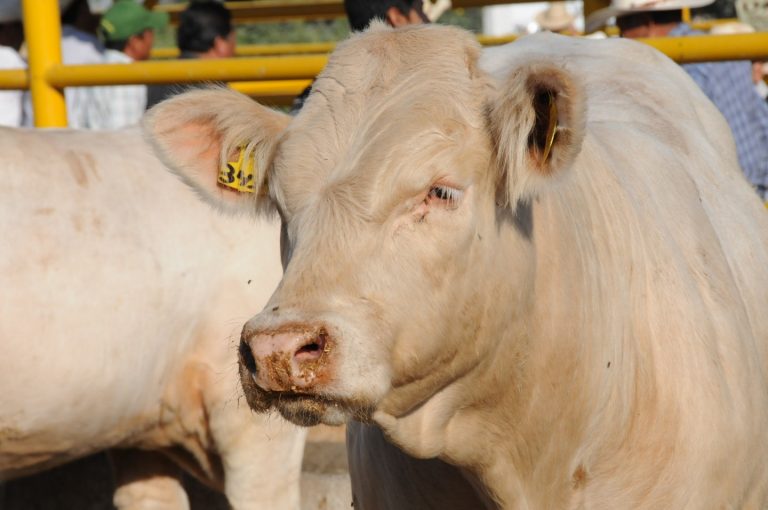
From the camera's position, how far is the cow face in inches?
96.5

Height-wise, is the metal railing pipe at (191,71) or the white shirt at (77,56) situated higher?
the metal railing pipe at (191,71)

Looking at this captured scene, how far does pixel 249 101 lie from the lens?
10.3 feet

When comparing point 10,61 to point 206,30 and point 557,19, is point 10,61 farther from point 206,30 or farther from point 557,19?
point 557,19

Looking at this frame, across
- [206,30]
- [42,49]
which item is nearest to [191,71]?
[42,49]

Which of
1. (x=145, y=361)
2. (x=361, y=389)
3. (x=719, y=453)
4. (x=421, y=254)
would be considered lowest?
(x=145, y=361)

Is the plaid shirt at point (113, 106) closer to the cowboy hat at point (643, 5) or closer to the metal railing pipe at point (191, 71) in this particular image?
the metal railing pipe at point (191, 71)

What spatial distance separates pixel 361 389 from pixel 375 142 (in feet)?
1.66

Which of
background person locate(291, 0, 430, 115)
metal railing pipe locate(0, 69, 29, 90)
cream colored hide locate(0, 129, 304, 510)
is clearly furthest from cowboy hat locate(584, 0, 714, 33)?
metal railing pipe locate(0, 69, 29, 90)

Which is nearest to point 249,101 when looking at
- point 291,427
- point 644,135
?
point 644,135

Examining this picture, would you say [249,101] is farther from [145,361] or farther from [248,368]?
[145,361]

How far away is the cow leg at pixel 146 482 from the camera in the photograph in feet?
Result: 16.2

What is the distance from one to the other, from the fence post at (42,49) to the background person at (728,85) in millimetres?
2259

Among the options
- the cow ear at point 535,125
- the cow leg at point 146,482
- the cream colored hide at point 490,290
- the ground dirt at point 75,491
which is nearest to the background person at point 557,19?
the ground dirt at point 75,491

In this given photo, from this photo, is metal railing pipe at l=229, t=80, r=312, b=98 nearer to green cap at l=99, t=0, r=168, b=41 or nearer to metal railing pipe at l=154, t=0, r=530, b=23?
metal railing pipe at l=154, t=0, r=530, b=23
